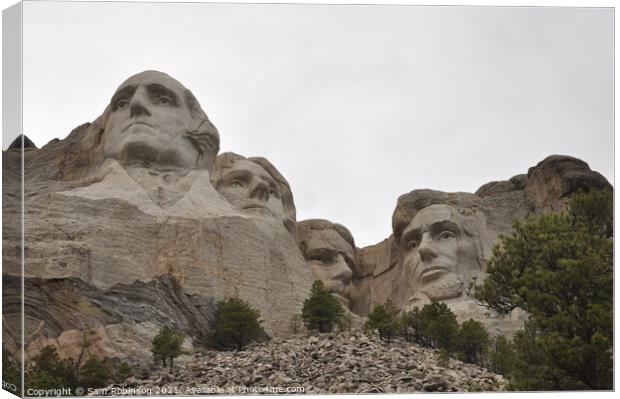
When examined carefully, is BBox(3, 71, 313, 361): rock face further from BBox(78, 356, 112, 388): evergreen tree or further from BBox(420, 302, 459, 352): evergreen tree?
BBox(420, 302, 459, 352): evergreen tree

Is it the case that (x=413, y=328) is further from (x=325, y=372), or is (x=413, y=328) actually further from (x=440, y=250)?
(x=440, y=250)

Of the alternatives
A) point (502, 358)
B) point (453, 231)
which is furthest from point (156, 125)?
point (502, 358)

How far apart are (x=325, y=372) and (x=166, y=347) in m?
2.50

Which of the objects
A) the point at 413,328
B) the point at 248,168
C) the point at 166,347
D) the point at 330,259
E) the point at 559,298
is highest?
the point at 248,168

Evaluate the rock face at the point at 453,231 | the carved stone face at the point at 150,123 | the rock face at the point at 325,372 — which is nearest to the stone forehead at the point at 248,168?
the carved stone face at the point at 150,123

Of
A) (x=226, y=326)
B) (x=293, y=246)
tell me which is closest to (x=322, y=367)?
(x=226, y=326)

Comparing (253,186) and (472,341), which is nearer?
(472,341)

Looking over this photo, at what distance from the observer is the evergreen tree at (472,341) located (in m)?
26.4

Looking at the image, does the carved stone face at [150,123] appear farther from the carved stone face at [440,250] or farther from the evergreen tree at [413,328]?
the carved stone face at [440,250]

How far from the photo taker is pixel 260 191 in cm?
3083

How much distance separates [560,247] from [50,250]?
8283mm

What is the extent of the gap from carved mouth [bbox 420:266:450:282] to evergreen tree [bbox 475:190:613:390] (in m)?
8.57

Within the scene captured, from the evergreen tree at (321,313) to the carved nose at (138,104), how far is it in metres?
4.54

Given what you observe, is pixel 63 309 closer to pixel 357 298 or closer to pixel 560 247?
pixel 560 247
